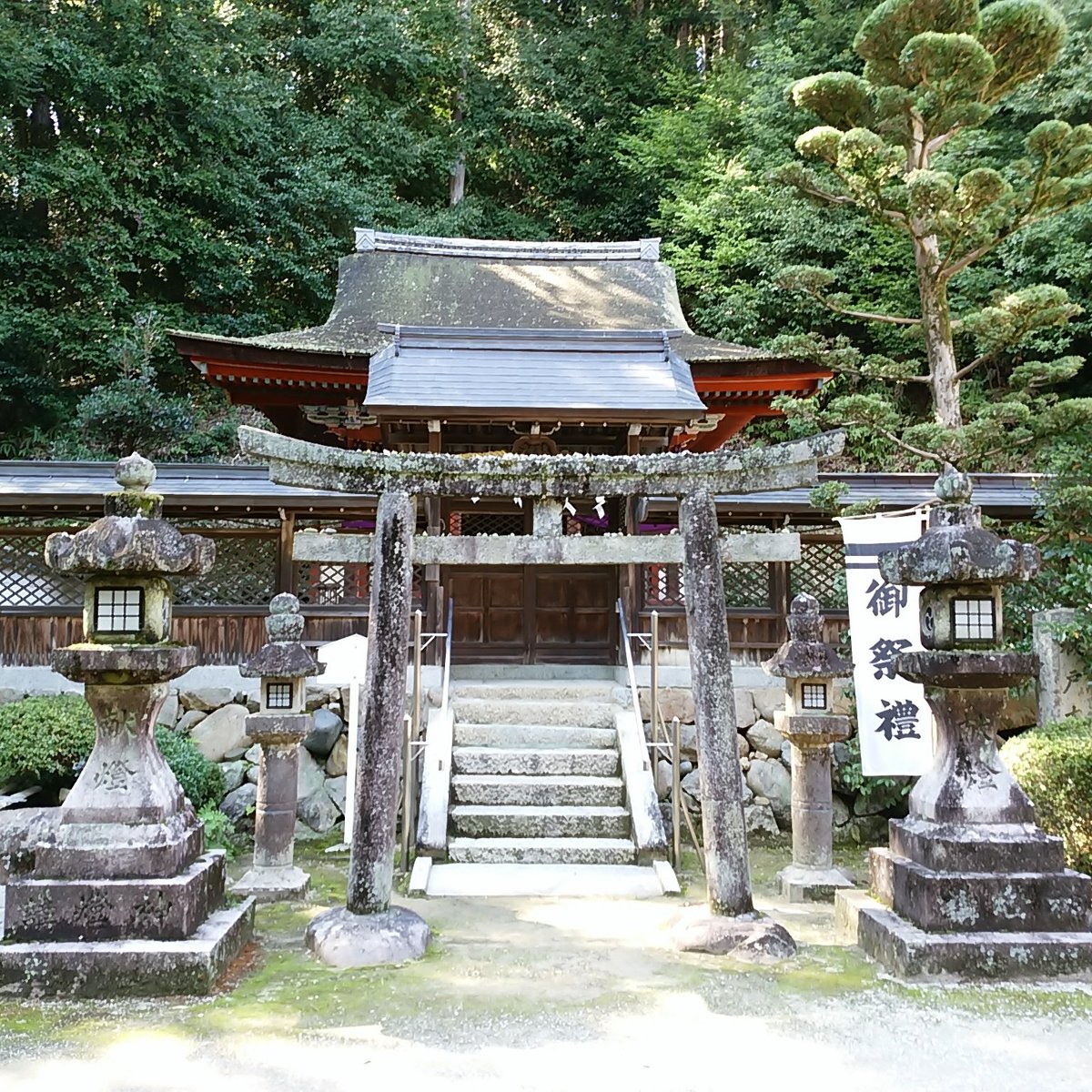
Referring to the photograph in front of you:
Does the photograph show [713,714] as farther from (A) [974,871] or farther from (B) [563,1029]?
(B) [563,1029]

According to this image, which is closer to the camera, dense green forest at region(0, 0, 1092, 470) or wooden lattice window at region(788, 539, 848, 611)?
wooden lattice window at region(788, 539, 848, 611)

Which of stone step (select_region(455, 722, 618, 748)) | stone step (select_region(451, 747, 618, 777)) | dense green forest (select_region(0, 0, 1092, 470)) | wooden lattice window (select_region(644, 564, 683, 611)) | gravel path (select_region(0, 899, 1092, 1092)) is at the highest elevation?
dense green forest (select_region(0, 0, 1092, 470))

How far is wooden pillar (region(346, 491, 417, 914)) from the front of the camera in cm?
529

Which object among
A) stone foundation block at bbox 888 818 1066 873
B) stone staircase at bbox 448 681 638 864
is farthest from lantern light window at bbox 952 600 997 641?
stone staircase at bbox 448 681 638 864

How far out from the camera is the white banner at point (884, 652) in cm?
789

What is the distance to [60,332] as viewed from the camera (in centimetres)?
1795

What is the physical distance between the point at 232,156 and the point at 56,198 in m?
3.99

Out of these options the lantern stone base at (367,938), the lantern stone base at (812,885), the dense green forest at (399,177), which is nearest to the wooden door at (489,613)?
the lantern stone base at (812,885)

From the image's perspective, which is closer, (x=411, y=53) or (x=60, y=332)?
(x=60, y=332)

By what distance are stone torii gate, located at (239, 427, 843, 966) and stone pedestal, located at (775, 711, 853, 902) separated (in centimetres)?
193

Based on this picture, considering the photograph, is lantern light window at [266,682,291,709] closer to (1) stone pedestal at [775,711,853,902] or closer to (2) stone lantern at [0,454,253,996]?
(2) stone lantern at [0,454,253,996]

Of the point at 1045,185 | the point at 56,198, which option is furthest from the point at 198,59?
the point at 1045,185

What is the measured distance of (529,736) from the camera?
9.18 metres

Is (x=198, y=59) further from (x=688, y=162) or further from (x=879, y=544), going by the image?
(x=879, y=544)
